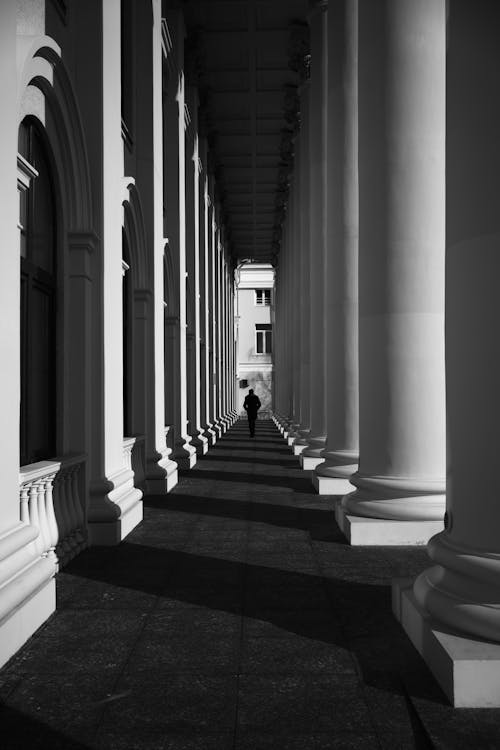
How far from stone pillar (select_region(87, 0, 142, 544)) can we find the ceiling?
18.7m

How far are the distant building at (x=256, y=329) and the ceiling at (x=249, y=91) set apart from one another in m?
39.1

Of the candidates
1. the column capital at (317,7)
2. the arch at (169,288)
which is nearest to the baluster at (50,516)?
the arch at (169,288)

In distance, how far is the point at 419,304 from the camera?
12.7 m

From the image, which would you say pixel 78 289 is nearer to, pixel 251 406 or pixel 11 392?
pixel 11 392

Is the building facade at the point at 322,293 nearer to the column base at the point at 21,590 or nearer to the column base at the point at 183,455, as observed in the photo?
the column base at the point at 21,590

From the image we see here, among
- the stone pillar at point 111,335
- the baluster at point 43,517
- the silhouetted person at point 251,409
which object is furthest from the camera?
the silhouetted person at point 251,409

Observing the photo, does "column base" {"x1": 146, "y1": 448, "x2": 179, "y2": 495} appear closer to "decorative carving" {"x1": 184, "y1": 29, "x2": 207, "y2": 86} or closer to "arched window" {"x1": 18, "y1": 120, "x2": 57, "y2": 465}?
"arched window" {"x1": 18, "y1": 120, "x2": 57, "y2": 465}

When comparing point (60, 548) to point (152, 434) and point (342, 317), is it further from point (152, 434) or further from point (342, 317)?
point (342, 317)

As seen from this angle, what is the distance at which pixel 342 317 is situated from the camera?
19.8m

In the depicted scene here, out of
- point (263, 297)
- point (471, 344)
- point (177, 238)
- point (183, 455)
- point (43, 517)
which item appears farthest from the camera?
point (263, 297)

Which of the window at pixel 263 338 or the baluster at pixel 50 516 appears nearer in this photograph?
the baluster at pixel 50 516

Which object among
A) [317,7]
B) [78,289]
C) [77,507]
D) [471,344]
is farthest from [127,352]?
[317,7]

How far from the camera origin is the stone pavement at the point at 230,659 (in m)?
5.71

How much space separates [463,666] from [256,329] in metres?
97.3
